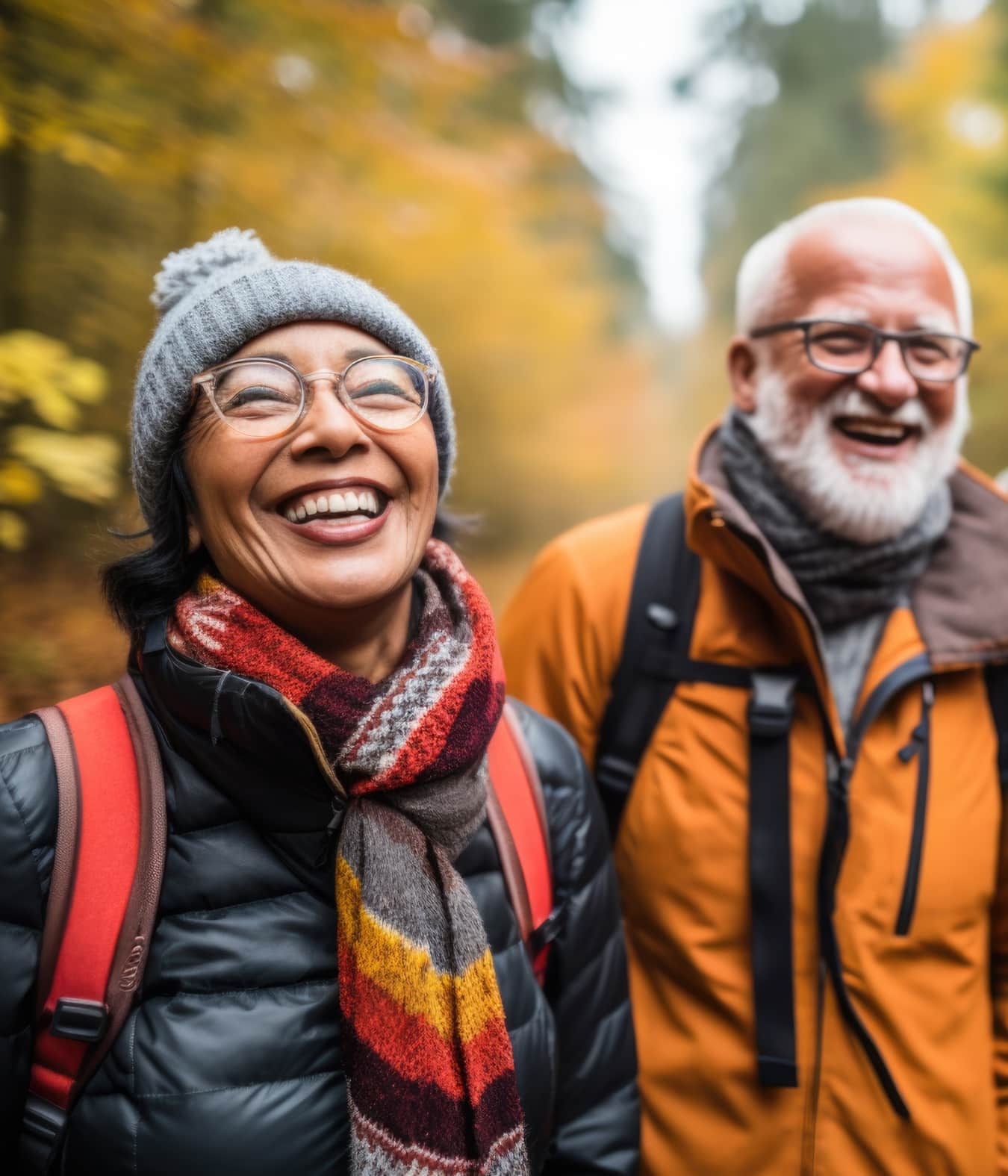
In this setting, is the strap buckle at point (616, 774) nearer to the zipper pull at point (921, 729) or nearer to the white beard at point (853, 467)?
the zipper pull at point (921, 729)

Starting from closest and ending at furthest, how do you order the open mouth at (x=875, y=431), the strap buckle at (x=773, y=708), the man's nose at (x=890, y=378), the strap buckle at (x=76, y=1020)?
the strap buckle at (x=76, y=1020), the strap buckle at (x=773, y=708), the man's nose at (x=890, y=378), the open mouth at (x=875, y=431)

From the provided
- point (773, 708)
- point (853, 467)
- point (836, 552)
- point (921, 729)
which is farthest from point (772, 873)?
point (853, 467)

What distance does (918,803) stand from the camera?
2.11 m

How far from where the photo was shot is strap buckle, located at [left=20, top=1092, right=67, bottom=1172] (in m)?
1.35

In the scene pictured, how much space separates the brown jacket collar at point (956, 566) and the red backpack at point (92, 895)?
55.7 inches

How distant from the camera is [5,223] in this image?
3.49 meters

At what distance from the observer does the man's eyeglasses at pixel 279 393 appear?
62.2 inches

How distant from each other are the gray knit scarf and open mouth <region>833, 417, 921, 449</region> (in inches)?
7.5

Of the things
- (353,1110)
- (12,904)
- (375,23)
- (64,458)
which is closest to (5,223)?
(64,458)

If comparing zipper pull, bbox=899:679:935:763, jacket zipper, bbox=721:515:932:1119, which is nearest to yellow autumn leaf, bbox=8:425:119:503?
jacket zipper, bbox=721:515:932:1119

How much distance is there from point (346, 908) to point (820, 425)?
1.70 metres

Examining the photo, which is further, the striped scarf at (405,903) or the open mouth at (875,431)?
the open mouth at (875,431)

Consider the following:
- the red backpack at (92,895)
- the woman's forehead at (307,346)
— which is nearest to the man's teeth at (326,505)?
the woman's forehead at (307,346)

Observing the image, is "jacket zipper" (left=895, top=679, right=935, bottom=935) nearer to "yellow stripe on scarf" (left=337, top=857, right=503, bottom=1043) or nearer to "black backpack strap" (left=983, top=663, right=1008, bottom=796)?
"black backpack strap" (left=983, top=663, right=1008, bottom=796)
